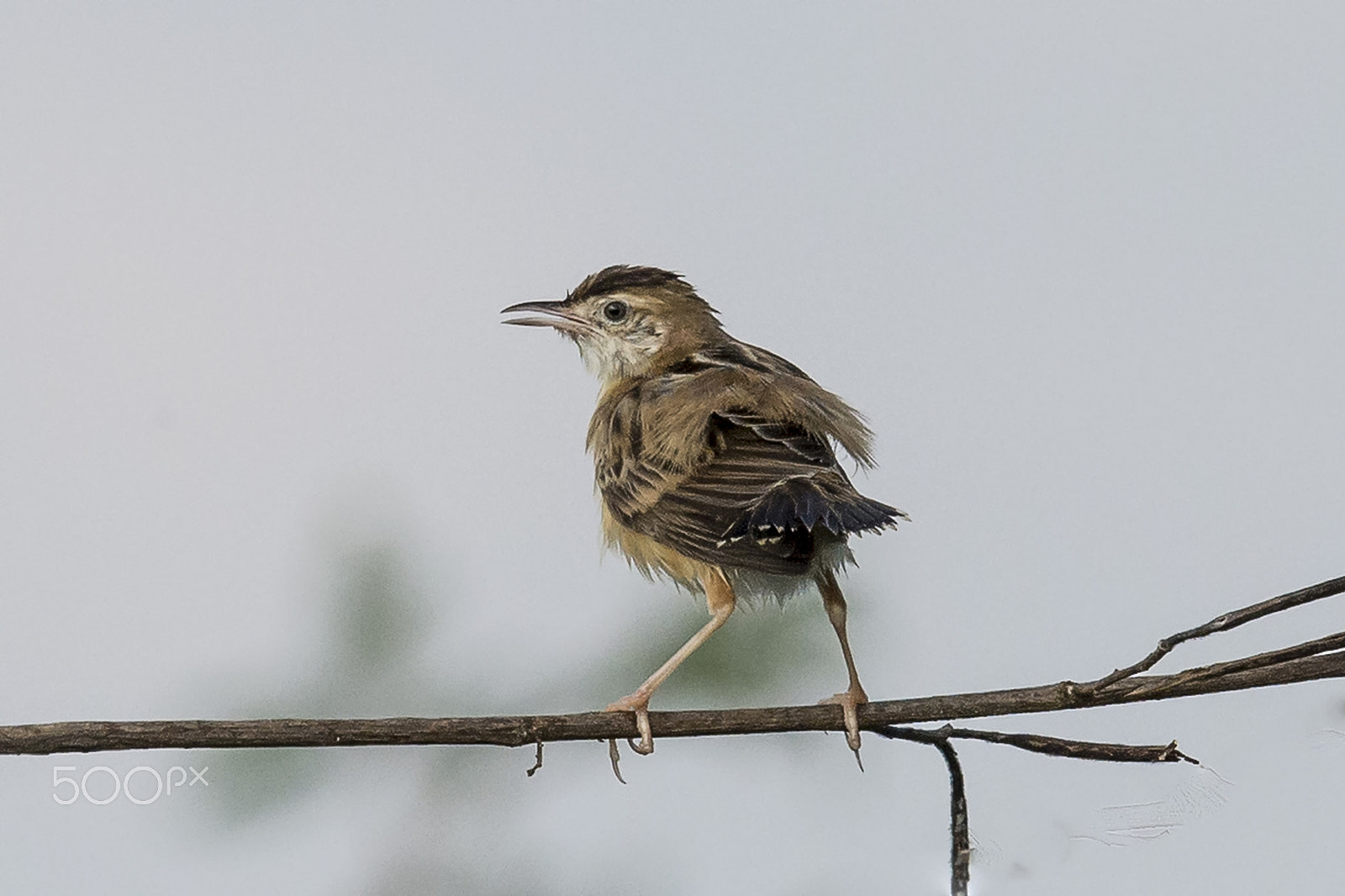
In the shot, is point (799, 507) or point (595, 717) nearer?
point (595, 717)

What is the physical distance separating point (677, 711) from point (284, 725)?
0.98 ft

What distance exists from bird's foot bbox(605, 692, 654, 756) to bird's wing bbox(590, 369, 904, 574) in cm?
25

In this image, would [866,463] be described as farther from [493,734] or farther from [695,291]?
[493,734]

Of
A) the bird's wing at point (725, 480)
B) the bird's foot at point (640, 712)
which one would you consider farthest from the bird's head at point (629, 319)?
the bird's foot at point (640, 712)

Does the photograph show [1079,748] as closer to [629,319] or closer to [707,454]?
[707,454]

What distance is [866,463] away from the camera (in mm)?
1674

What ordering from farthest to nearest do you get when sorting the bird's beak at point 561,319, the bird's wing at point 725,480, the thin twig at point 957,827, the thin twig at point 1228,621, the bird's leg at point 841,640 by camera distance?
1. the bird's beak at point 561,319
2. the bird's wing at point 725,480
3. the bird's leg at point 841,640
4. the thin twig at point 957,827
5. the thin twig at point 1228,621

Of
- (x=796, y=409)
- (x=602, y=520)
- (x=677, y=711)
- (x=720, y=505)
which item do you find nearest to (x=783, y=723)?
(x=677, y=711)

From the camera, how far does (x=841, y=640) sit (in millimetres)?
1347

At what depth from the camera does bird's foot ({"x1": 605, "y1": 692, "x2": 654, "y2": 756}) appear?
97 cm

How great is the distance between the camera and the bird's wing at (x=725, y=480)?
135 centimetres

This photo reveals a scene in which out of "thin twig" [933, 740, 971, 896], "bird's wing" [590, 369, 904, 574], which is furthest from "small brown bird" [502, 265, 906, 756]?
"thin twig" [933, 740, 971, 896]

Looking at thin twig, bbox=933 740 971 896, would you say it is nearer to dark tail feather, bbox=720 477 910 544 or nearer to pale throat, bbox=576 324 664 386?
dark tail feather, bbox=720 477 910 544

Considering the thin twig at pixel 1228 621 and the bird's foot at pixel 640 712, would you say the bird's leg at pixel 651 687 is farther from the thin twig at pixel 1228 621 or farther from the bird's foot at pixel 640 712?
the thin twig at pixel 1228 621
